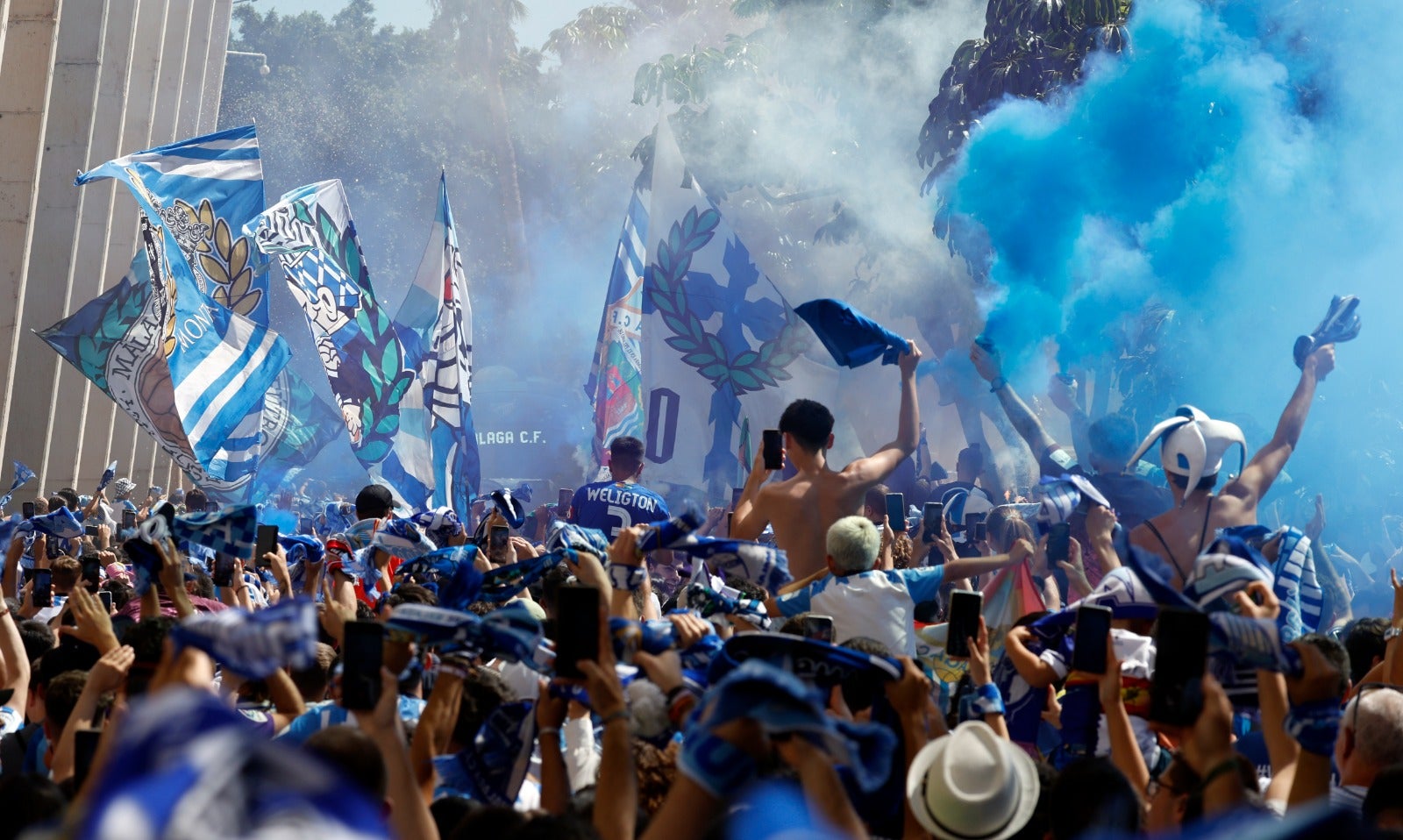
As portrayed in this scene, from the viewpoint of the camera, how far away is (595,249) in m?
51.1

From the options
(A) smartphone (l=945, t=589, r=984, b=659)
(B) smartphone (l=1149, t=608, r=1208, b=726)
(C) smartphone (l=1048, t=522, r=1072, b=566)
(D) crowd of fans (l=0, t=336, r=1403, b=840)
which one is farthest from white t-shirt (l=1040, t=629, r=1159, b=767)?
(C) smartphone (l=1048, t=522, r=1072, b=566)

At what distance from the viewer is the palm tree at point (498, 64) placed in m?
55.4

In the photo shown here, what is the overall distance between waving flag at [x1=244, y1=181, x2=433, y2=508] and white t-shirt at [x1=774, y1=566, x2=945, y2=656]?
782 cm

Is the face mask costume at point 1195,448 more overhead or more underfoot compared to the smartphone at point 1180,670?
more overhead

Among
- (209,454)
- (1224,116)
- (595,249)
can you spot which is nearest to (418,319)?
(209,454)

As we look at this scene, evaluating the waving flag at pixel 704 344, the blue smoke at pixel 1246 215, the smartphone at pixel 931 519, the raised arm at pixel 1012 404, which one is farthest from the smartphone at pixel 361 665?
the blue smoke at pixel 1246 215

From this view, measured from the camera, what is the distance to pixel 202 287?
1431 cm

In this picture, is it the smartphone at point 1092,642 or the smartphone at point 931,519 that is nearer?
the smartphone at point 1092,642

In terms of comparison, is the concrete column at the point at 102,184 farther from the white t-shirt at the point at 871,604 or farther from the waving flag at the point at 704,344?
the white t-shirt at the point at 871,604

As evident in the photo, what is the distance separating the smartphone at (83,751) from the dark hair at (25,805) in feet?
1.85

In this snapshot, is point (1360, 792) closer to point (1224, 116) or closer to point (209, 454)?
point (209, 454)

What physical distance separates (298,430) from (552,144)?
40.4m

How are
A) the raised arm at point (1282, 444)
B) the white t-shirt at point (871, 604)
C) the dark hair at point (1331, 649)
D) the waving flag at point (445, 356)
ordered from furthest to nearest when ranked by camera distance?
the waving flag at point (445, 356), the raised arm at point (1282, 444), the white t-shirt at point (871, 604), the dark hair at point (1331, 649)

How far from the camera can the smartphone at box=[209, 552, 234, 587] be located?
574cm
